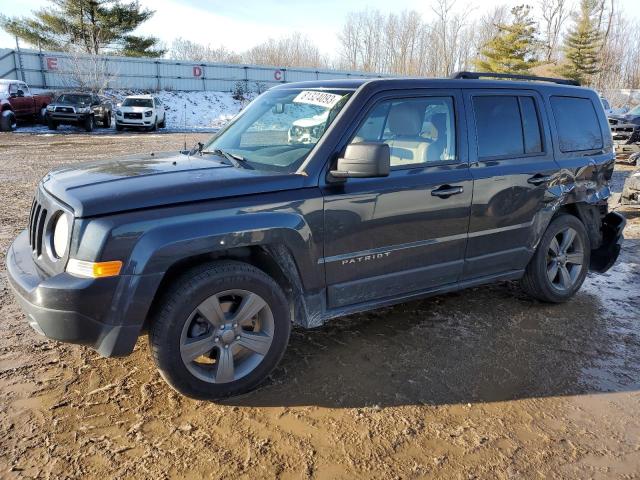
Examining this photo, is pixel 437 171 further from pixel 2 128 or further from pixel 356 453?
pixel 2 128

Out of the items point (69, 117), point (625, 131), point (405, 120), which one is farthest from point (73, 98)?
point (405, 120)

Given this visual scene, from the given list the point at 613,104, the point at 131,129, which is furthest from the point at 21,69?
the point at 613,104

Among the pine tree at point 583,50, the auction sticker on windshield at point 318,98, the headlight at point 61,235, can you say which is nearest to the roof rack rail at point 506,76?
the auction sticker on windshield at point 318,98

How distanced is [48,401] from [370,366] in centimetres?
200

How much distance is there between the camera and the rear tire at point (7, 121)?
68.2 feet

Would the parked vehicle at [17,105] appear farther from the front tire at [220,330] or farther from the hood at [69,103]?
the front tire at [220,330]

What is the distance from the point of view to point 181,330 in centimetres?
285

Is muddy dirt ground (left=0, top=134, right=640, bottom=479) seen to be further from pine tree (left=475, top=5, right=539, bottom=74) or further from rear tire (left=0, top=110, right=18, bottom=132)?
pine tree (left=475, top=5, right=539, bottom=74)

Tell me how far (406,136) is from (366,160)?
2.53ft

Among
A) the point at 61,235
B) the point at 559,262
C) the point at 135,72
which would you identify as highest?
the point at 135,72

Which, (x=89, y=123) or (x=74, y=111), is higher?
(x=74, y=111)

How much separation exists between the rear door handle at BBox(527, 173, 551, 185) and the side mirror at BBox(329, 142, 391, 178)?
1.71 metres

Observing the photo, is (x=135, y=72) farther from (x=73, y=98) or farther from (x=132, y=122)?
(x=132, y=122)

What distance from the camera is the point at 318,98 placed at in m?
3.70
